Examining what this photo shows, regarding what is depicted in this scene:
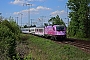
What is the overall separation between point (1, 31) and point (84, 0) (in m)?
40.3

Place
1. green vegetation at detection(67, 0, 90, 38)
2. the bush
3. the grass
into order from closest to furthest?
the bush
the grass
green vegetation at detection(67, 0, 90, 38)

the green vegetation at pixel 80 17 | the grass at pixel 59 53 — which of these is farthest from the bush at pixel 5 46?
the green vegetation at pixel 80 17

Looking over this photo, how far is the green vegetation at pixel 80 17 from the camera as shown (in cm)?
5153

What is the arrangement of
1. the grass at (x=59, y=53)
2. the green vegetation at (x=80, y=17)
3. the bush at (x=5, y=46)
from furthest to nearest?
the green vegetation at (x=80, y=17), the grass at (x=59, y=53), the bush at (x=5, y=46)

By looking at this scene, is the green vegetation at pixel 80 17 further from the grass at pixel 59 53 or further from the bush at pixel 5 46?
the bush at pixel 5 46

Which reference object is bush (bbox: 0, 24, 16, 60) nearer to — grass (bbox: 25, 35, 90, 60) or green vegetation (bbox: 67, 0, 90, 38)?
grass (bbox: 25, 35, 90, 60)

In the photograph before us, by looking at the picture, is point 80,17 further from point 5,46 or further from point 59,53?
point 5,46

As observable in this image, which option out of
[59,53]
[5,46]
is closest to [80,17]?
[59,53]

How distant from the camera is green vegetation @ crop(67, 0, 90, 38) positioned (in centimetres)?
5153

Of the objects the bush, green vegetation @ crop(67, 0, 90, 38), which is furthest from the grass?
green vegetation @ crop(67, 0, 90, 38)

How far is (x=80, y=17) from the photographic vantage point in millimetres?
51000

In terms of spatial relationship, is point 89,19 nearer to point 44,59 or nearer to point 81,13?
point 81,13

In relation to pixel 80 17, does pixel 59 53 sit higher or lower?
lower

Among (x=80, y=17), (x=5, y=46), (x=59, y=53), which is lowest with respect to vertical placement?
(x=59, y=53)
